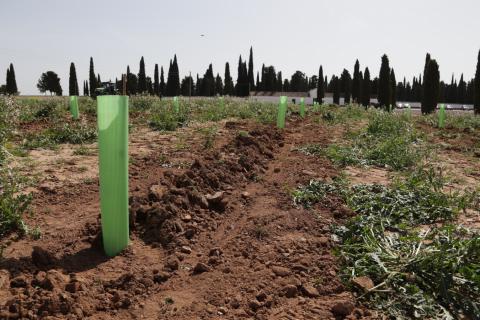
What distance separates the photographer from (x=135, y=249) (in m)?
2.80

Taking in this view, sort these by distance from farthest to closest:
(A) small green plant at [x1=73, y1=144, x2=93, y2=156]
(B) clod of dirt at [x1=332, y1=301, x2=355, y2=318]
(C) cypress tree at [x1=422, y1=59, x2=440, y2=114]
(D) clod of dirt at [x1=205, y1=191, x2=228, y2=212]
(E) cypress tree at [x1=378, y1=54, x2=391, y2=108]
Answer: (E) cypress tree at [x1=378, y1=54, x2=391, y2=108]
(C) cypress tree at [x1=422, y1=59, x2=440, y2=114]
(A) small green plant at [x1=73, y1=144, x2=93, y2=156]
(D) clod of dirt at [x1=205, y1=191, x2=228, y2=212]
(B) clod of dirt at [x1=332, y1=301, x2=355, y2=318]

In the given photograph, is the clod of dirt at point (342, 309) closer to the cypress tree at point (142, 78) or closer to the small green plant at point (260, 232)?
the small green plant at point (260, 232)

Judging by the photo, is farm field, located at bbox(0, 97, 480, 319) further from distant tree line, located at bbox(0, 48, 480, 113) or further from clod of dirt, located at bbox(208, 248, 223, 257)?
distant tree line, located at bbox(0, 48, 480, 113)

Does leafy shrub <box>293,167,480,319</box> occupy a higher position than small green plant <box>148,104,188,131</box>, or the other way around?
small green plant <box>148,104,188,131</box>

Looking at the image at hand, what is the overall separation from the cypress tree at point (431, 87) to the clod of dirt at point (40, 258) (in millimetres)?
33154

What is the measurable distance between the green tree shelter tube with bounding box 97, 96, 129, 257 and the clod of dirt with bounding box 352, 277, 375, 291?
1559mm

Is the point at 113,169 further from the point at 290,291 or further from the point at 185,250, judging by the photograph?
the point at 290,291

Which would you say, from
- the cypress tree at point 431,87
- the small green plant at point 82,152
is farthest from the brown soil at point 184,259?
the cypress tree at point 431,87

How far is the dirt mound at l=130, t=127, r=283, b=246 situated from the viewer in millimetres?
3086

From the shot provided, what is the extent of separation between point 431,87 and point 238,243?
32.7m

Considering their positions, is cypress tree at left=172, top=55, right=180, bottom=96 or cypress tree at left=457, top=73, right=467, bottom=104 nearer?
cypress tree at left=172, top=55, right=180, bottom=96

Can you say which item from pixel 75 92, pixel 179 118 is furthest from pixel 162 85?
pixel 179 118

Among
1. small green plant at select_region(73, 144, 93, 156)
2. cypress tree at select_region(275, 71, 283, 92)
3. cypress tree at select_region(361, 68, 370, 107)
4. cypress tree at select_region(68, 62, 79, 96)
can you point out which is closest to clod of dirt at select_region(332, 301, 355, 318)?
small green plant at select_region(73, 144, 93, 156)

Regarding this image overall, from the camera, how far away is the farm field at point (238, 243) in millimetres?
2162
